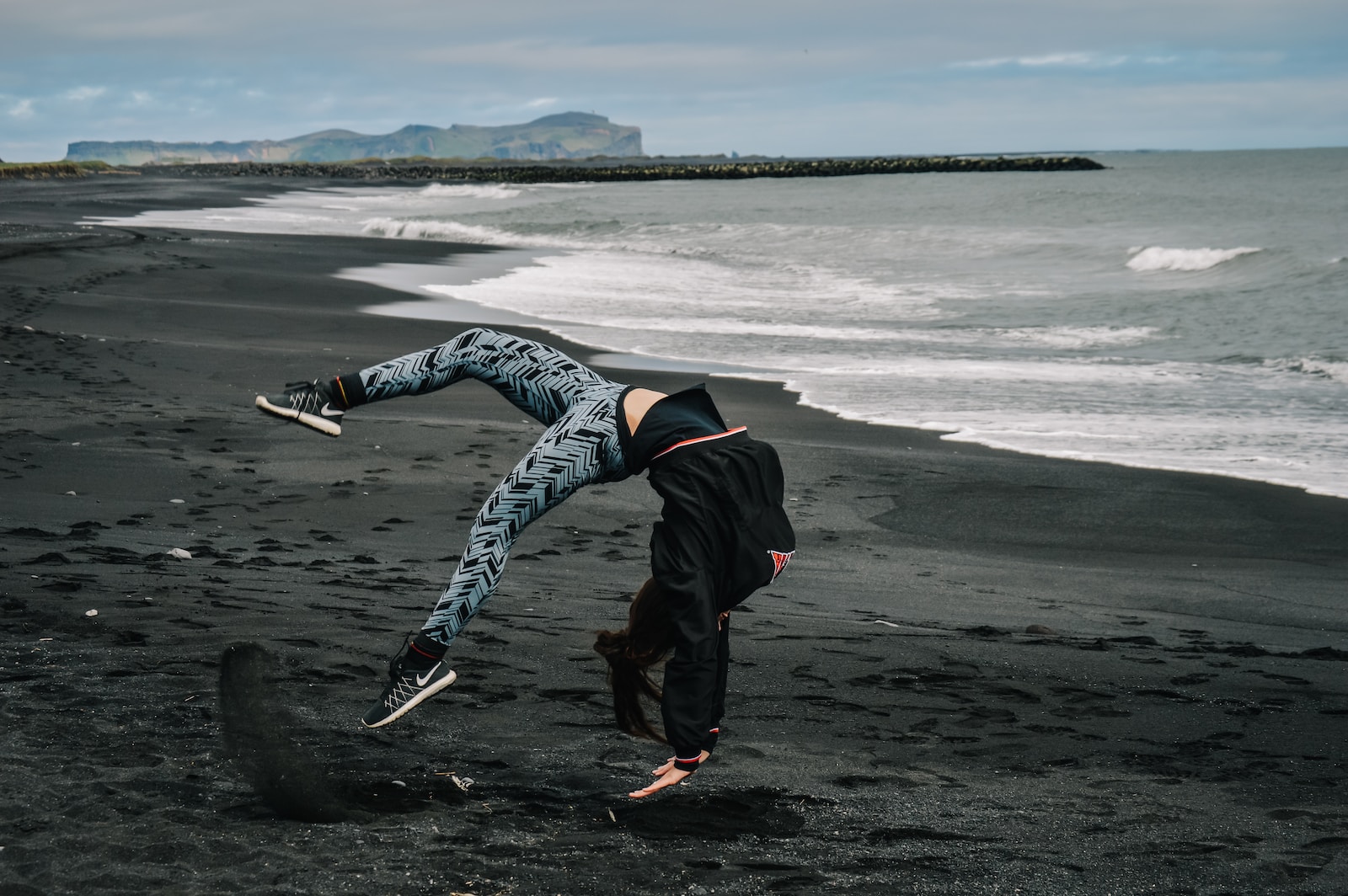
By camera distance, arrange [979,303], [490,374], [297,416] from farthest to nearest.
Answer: [979,303] → [490,374] → [297,416]

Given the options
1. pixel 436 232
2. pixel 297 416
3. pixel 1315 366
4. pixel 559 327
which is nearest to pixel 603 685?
pixel 297 416

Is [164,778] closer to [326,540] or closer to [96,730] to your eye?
[96,730]

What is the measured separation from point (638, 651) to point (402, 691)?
77 centimetres


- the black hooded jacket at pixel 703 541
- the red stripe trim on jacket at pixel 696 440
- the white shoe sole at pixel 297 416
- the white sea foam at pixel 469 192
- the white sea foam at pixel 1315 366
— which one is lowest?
the white sea foam at pixel 1315 366

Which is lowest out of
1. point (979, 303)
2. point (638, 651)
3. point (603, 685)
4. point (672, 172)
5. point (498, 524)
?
point (603, 685)

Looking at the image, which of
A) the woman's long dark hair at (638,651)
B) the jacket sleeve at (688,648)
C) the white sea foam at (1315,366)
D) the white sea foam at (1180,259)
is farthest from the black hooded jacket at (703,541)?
the white sea foam at (1180,259)

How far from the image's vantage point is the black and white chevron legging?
11.9 ft

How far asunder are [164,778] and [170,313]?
1265 cm

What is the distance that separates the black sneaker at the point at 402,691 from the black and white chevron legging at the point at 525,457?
0.42ft

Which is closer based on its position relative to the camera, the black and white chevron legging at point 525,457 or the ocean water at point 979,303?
the black and white chevron legging at point 525,457

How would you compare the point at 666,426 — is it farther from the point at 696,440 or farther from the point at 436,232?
the point at 436,232

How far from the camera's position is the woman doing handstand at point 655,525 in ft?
10.9

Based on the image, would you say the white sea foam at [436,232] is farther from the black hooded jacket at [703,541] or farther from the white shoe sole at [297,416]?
the black hooded jacket at [703,541]

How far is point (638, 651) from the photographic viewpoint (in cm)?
361
